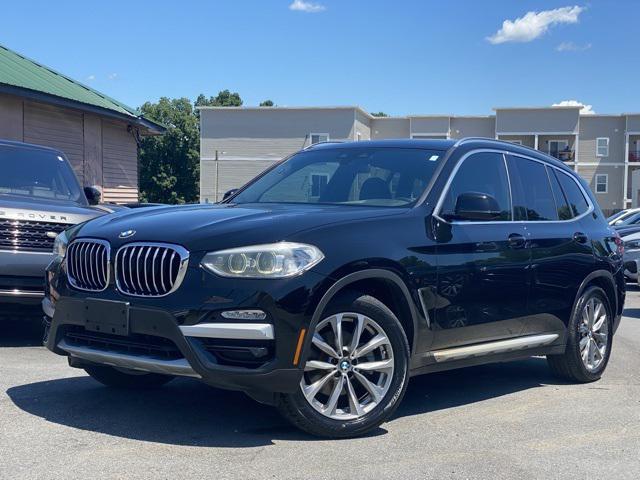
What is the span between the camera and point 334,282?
430cm

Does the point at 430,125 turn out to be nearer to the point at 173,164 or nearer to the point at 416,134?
the point at 416,134

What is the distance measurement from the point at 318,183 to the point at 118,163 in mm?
15347

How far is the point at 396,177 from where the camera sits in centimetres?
547

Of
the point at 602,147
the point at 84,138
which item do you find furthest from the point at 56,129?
the point at 602,147

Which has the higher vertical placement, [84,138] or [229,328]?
[84,138]

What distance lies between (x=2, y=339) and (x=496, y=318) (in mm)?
5072

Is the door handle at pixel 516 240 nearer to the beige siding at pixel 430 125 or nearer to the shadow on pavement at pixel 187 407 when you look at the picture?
the shadow on pavement at pixel 187 407

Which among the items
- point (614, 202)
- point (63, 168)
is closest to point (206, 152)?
point (614, 202)

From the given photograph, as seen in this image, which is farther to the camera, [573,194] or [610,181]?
[610,181]

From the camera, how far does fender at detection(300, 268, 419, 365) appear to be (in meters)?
4.20

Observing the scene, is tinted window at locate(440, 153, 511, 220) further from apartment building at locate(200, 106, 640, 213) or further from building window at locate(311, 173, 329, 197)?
apartment building at locate(200, 106, 640, 213)

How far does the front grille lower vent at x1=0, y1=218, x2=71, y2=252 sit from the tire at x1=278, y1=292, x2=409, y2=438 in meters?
3.71

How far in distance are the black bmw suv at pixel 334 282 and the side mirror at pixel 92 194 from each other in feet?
11.1

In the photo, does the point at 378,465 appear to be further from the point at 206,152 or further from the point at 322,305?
the point at 206,152
